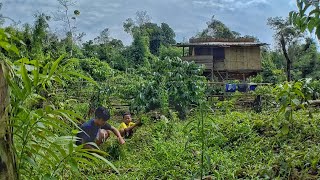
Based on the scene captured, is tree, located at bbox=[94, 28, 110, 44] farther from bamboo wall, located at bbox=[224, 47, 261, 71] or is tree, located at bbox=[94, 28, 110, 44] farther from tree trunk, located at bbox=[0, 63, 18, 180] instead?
tree trunk, located at bbox=[0, 63, 18, 180]

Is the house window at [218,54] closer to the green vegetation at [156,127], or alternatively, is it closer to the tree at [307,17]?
the green vegetation at [156,127]

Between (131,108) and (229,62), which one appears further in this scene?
(229,62)

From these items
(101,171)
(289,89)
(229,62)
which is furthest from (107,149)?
(229,62)

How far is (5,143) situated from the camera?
127cm

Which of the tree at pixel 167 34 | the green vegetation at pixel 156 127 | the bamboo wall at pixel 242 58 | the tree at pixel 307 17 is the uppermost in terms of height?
the tree at pixel 167 34

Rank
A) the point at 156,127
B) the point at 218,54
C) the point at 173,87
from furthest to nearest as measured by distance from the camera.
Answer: the point at 218,54, the point at 173,87, the point at 156,127

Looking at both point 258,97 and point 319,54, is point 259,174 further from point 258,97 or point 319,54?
point 319,54

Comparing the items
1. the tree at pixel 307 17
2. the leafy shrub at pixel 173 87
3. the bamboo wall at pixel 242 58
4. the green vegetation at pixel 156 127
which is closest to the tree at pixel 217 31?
the bamboo wall at pixel 242 58

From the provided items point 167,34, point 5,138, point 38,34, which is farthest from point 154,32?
point 5,138

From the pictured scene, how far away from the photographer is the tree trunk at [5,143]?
1.25 meters

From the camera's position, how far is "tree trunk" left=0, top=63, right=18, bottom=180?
1.25 m

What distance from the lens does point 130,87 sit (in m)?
11.6

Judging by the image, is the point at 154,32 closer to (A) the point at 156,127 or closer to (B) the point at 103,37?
(B) the point at 103,37

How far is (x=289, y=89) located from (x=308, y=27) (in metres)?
1.62
